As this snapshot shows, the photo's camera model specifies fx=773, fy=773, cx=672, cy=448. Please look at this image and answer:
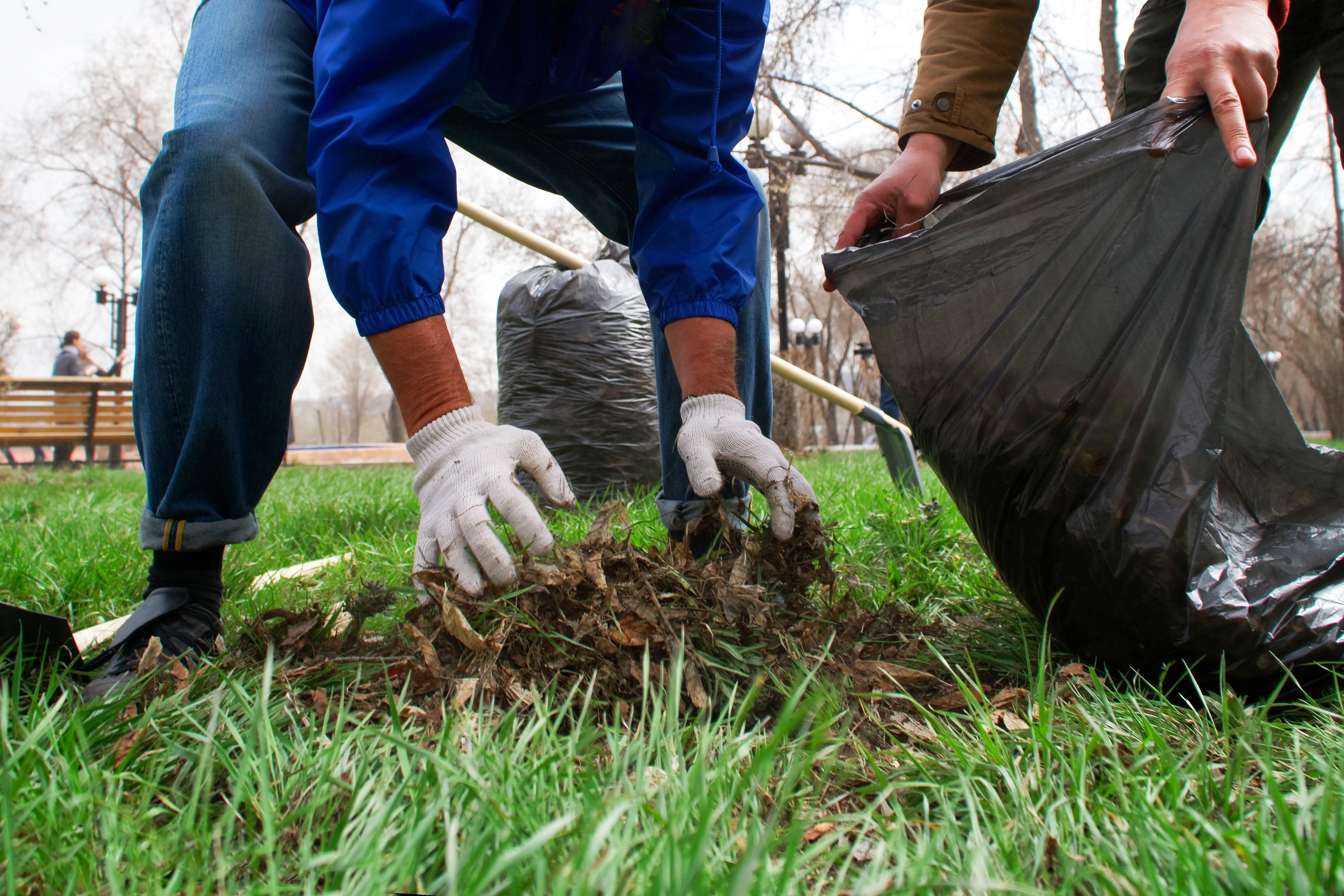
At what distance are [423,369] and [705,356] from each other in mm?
547

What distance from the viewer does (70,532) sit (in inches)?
95.4

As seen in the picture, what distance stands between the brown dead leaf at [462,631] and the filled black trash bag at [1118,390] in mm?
751

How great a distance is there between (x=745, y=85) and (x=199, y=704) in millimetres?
1497

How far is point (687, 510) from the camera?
182 cm

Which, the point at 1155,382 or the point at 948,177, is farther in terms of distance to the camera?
the point at 948,177

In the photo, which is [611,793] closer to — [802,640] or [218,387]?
[802,640]

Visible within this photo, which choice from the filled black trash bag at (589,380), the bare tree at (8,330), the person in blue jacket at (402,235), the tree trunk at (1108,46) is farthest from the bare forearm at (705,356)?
the bare tree at (8,330)

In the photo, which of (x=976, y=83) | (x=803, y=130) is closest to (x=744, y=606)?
(x=976, y=83)

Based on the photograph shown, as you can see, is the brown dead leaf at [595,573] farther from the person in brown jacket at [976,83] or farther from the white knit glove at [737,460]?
the person in brown jacket at [976,83]

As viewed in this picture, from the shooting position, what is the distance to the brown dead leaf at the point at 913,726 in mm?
975

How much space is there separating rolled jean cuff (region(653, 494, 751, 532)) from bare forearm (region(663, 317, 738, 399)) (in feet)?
1.03

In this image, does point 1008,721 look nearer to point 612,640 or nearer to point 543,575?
point 612,640

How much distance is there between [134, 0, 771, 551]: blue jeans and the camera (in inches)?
51.9

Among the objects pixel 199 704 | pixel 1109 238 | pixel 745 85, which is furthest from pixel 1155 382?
pixel 199 704
